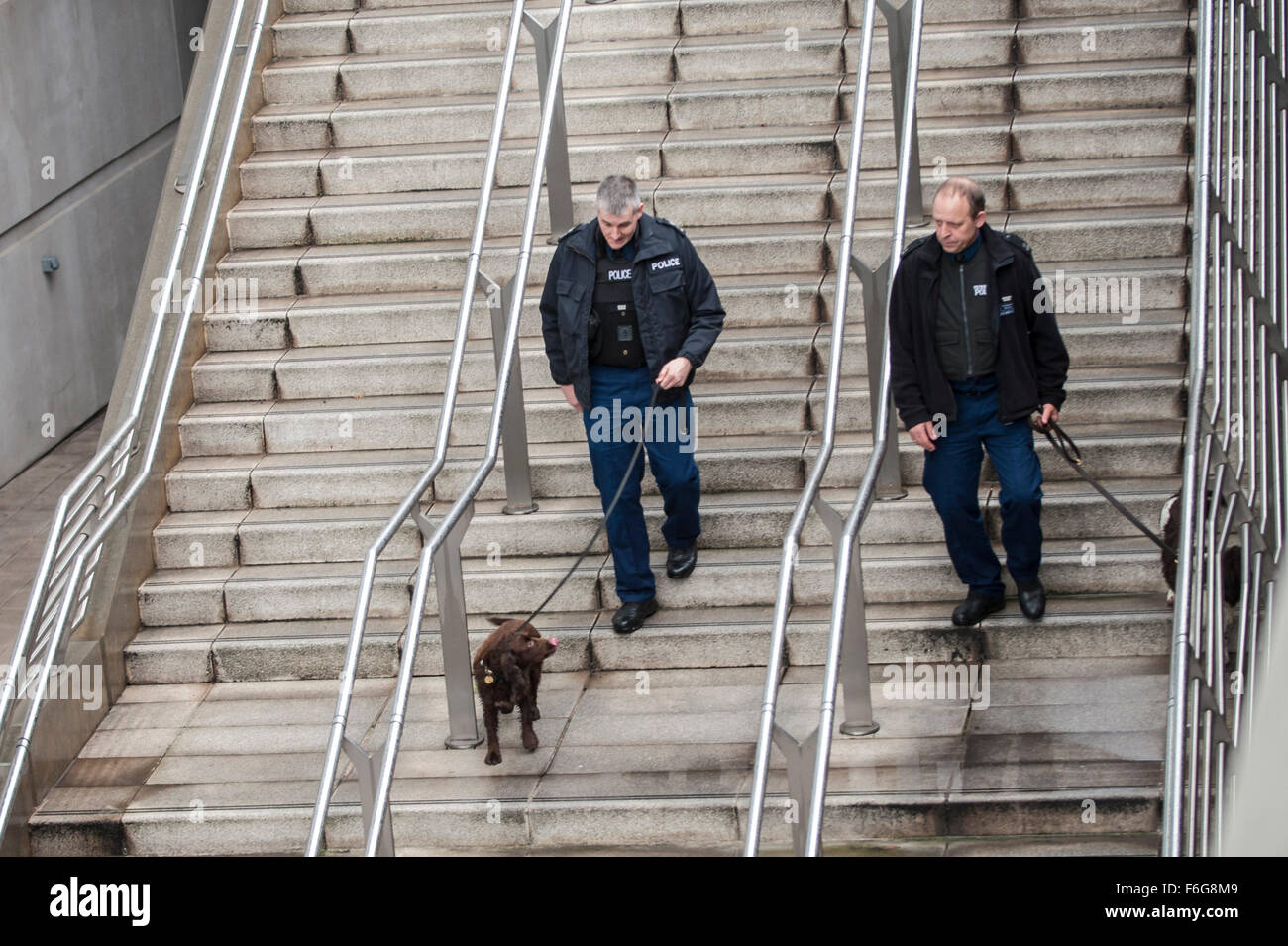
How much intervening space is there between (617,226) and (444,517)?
4.23ft

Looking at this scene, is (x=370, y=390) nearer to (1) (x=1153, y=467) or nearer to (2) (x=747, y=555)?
(2) (x=747, y=555)

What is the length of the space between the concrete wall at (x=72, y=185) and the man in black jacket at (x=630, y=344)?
4.67 m

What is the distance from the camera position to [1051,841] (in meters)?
5.81

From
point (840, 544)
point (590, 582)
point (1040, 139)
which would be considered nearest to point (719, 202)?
point (1040, 139)

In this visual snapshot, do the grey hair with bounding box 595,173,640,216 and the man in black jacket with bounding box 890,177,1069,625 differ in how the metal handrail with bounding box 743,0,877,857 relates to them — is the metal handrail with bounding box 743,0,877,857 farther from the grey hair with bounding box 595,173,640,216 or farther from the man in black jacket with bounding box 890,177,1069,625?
the grey hair with bounding box 595,173,640,216

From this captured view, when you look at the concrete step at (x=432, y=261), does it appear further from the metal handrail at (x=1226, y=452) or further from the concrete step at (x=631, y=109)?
the metal handrail at (x=1226, y=452)

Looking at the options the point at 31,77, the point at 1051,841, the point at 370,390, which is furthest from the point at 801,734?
the point at 31,77

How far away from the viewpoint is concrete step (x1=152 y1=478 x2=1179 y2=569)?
7.04 m

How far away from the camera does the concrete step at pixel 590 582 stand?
686 centimetres

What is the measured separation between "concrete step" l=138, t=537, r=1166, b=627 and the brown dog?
0.89m

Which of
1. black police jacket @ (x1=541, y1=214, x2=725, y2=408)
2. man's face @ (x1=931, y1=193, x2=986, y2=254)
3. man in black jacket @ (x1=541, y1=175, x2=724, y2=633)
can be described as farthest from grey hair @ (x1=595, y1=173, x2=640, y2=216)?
man's face @ (x1=931, y1=193, x2=986, y2=254)

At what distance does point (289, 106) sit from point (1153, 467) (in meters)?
4.95

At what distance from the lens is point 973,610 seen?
6668 millimetres

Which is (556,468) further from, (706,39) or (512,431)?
(706,39)
